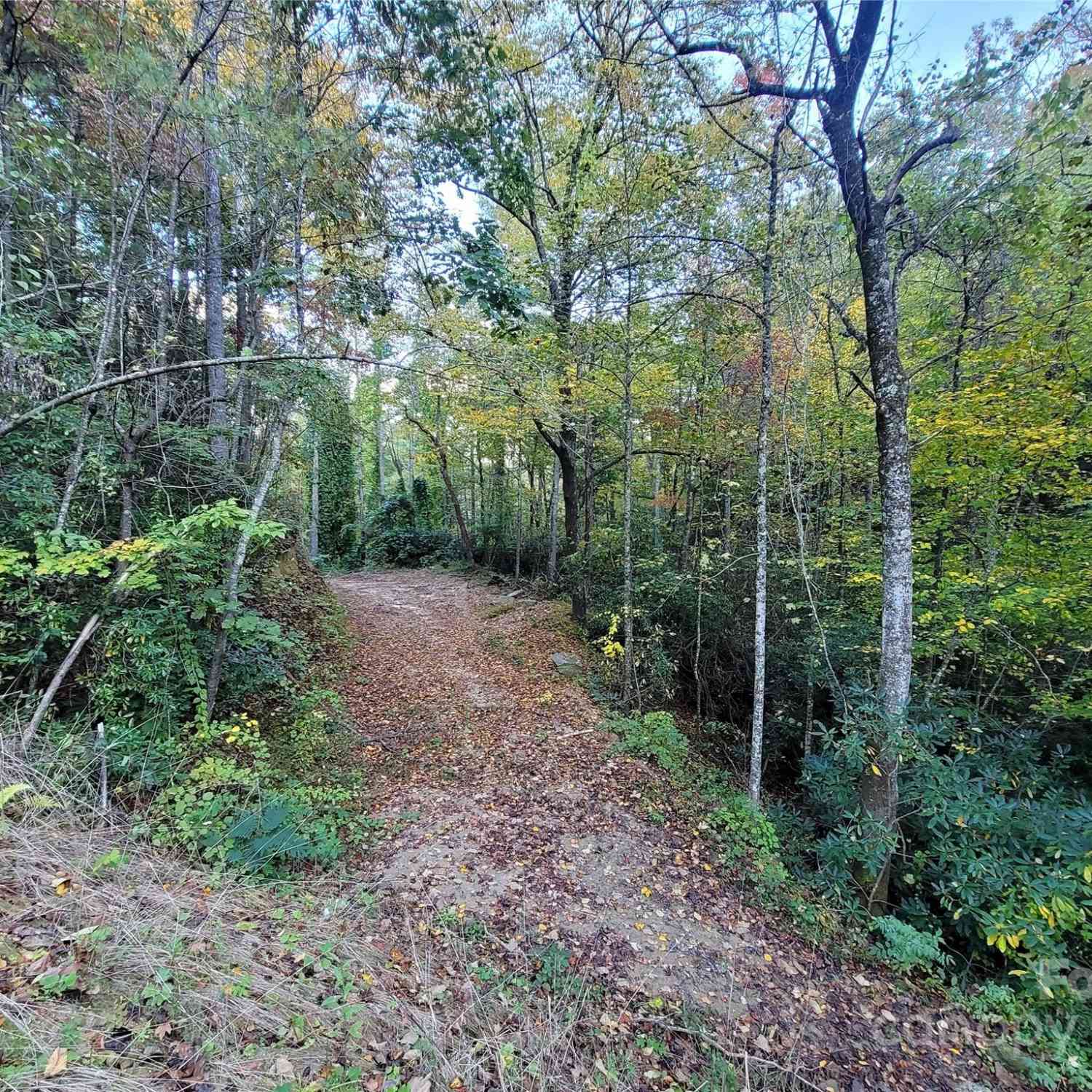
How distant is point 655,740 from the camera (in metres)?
5.97

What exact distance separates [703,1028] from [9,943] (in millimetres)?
3754

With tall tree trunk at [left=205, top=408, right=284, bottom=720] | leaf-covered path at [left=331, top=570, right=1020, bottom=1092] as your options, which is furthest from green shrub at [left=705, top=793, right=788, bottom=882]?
tall tree trunk at [left=205, top=408, right=284, bottom=720]

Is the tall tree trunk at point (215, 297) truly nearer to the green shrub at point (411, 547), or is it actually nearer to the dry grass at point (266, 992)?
the dry grass at point (266, 992)

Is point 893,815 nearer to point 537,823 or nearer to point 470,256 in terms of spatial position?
point 537,823

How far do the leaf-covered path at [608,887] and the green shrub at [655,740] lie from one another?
0.19 meters

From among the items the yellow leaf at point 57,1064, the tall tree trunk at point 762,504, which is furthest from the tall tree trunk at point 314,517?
the yellow leaf at point 57,1064

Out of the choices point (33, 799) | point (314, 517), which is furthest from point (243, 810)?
point (314, 517)

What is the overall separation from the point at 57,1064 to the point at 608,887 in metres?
3.55

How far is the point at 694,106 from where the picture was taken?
5234mm

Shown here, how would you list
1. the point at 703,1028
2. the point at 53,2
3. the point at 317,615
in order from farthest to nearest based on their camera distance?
the point at 317,615 < the point at 53,2 < the point at 703,1028

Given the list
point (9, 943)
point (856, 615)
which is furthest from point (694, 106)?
point (9, 943)

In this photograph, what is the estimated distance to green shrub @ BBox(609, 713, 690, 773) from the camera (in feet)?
19.0

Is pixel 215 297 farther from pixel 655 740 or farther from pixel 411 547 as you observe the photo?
pixel 411 547

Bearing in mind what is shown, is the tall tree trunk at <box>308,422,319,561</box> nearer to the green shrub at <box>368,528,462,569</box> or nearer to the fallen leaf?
the green shrub at <box>368,528,462,569</box>
